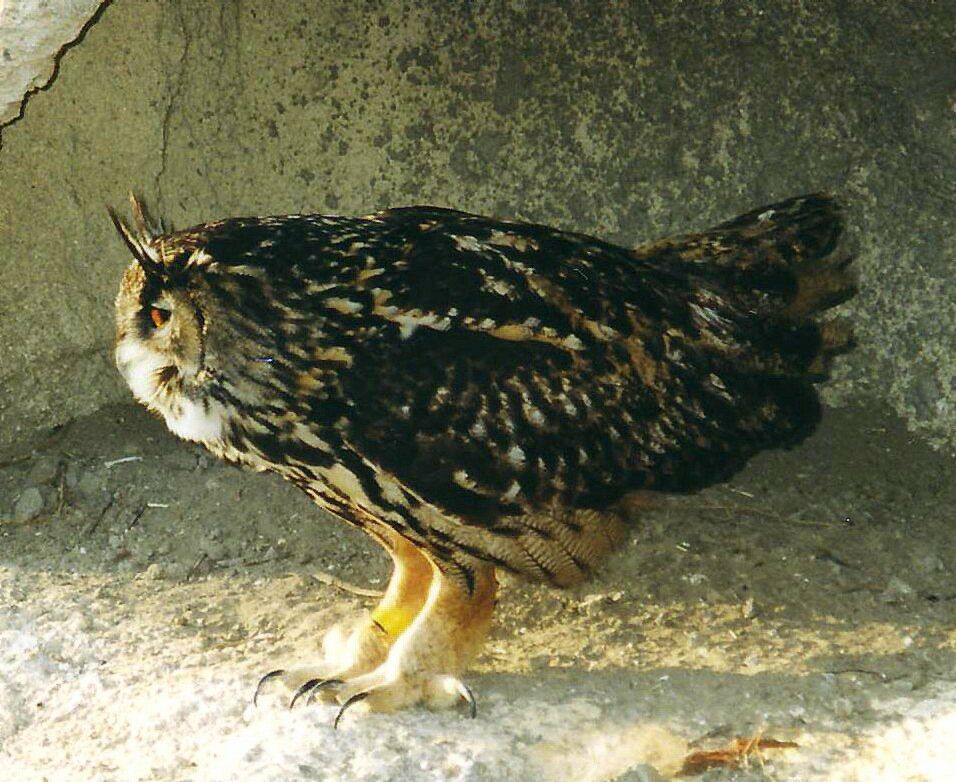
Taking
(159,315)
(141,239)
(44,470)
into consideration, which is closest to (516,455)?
(159,315)

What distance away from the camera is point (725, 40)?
3.78 metres

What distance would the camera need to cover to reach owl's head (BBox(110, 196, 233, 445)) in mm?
2629

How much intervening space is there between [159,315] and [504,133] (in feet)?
5.42

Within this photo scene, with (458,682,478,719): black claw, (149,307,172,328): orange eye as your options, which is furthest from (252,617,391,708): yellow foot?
(149,307,172,328): orange eye

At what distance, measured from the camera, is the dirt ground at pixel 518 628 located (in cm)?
261

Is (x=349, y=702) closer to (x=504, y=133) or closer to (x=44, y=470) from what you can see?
(x=44, y=470)

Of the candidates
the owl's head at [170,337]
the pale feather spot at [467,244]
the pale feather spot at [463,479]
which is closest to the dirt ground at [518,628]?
the pale feather spot at [463,479]

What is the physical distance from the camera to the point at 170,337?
2680mm

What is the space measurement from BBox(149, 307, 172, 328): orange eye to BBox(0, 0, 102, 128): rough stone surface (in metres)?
0.71

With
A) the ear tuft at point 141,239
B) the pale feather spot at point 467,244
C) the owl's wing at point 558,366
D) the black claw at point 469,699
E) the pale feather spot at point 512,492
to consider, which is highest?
the pale feather spot at point 467,244

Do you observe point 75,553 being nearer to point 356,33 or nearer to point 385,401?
point 385,401

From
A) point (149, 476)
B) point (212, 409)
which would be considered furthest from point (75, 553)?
point (212, 409)

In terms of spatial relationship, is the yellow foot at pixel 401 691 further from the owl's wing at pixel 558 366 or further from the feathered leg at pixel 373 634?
the owl's wing at pixel 558 366

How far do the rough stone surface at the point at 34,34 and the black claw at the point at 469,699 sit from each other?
5.91 feet
